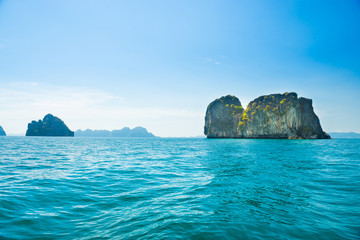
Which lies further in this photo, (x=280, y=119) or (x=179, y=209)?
(x=280, y=119)

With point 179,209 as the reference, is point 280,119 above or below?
above

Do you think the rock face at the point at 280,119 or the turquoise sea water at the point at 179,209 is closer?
the turquoise sea water at the point at 179,209

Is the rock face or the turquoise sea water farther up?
the rock face

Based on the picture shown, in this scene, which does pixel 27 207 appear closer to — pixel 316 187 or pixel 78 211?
pixel 78 211

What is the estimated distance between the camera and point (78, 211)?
21.0ft

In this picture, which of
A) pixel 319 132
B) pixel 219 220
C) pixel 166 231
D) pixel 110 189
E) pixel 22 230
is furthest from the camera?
pixel 319 132

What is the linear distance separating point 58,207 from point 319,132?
141 m

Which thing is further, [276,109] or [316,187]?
[276,109]

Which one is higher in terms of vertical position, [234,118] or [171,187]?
[234,118]

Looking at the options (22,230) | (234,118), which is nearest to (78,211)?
(22,230)

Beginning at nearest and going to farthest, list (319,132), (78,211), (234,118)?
(78,211) < (319,132) < (234,118)

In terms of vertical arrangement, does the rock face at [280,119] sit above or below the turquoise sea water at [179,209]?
above

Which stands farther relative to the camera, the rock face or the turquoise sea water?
the rock face

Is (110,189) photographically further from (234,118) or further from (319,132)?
(234,118)
